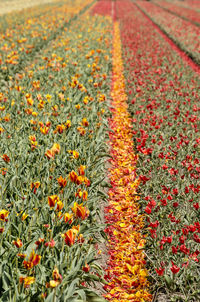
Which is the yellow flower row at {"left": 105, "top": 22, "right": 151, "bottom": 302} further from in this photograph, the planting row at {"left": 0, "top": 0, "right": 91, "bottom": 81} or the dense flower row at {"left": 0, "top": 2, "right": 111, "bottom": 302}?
the planting row at {"left": 0, "top": 0, "right": 91, "bottom": 81}

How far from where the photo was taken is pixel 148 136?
532 centimetres

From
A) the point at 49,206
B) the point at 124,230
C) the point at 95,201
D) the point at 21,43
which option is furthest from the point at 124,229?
the point at 21,43

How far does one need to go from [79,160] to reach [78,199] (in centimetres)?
79

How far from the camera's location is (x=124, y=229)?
3.56 meters

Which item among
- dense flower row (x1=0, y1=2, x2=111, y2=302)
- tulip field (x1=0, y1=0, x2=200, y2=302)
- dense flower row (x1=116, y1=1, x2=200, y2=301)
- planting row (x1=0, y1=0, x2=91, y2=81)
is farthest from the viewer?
planting row (x1=0, y1=0, x2=91, y2=81)

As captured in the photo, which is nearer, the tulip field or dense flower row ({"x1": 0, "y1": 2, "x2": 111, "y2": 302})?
dense flower row ({"x1": 0, "y1": 2, "x2": 111, "y2": 302})

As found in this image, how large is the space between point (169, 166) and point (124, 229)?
56.9 inches

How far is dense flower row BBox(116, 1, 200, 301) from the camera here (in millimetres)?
2756

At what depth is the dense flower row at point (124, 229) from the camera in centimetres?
283

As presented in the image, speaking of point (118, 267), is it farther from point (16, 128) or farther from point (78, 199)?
point (16, 128)

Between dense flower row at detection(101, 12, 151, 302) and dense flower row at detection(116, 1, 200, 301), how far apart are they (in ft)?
0.45

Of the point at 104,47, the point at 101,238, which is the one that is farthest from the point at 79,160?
the point at 104,47

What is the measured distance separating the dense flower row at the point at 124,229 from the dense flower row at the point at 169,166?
0.14 metres

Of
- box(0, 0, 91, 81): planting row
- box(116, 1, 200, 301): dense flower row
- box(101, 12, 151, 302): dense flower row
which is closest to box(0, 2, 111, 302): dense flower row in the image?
box(101, 12, 151, 302): dense flower row
